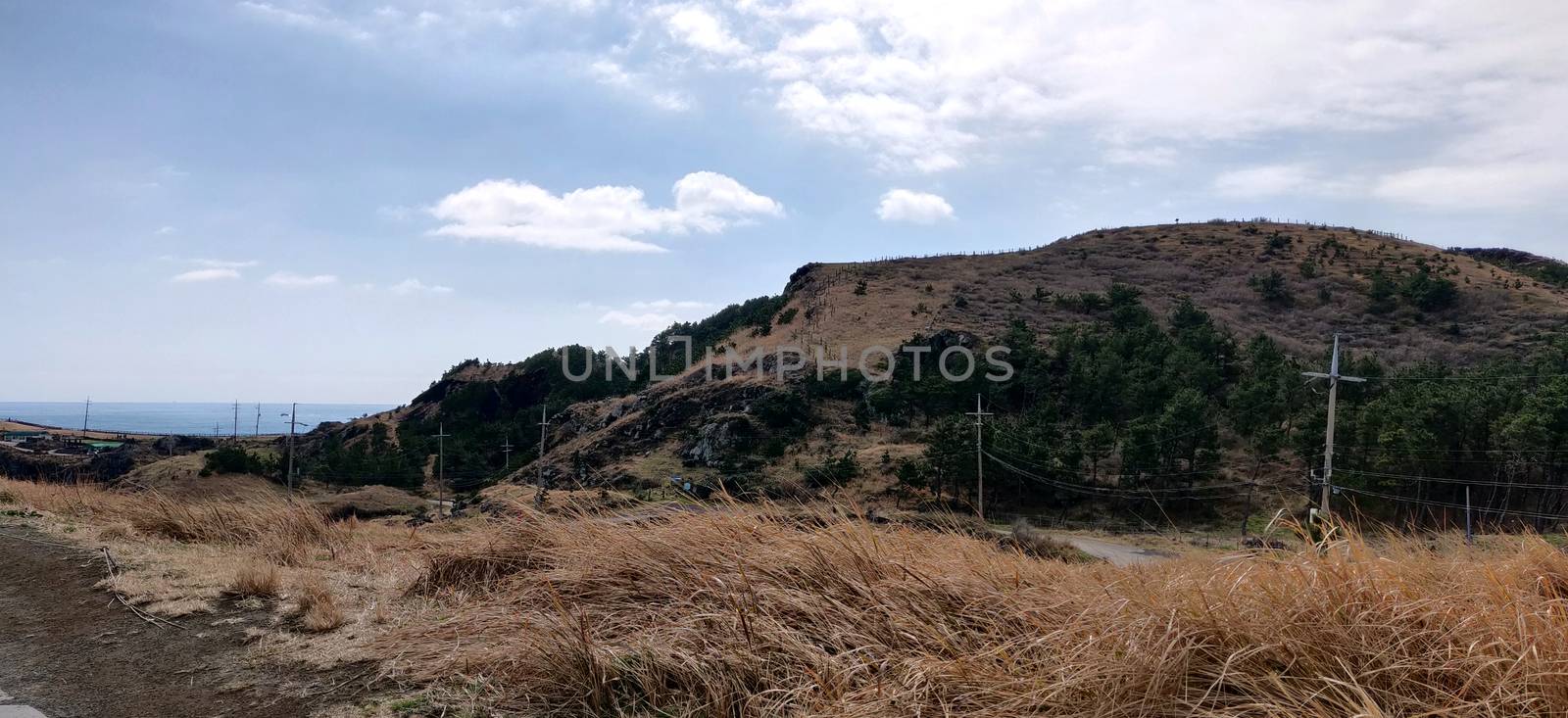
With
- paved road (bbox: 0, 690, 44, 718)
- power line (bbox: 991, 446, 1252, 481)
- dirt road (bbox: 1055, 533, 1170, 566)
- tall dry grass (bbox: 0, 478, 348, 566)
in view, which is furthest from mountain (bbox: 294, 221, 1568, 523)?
paved road (bbox: 0, 690, 44, 718)

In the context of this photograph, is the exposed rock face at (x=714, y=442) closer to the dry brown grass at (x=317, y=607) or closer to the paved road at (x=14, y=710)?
the dry brown grass at (x=317, y=607)

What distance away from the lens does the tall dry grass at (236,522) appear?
7.55 metres

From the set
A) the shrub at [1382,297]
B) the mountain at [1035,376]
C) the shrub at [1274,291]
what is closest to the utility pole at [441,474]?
the mountain at [1035,376]

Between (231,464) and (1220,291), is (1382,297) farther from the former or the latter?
(231,464)

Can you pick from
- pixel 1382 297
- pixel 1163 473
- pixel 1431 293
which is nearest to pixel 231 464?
pixel 1163 473

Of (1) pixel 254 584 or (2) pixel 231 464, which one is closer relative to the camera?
(1) pixel 254 584

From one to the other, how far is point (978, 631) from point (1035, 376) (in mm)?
52811

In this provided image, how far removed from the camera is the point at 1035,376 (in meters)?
53.9

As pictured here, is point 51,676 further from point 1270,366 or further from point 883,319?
point 883,319

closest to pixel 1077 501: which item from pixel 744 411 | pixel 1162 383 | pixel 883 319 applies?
pixel 1162 383

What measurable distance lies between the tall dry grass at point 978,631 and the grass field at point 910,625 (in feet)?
0.04

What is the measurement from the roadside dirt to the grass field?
10.0 inches

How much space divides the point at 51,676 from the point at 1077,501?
42.2m

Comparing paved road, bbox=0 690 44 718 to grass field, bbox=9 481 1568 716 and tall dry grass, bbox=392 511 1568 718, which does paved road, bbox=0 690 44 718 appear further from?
tall dry grass, bbox=392 511 1568 718
